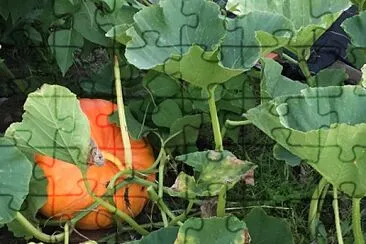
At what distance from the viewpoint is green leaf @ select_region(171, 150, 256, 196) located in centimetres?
138

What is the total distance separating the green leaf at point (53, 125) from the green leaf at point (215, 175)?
0.17m

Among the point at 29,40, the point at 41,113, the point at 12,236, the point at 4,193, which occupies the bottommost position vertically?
the point at 12,236

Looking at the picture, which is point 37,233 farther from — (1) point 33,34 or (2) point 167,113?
(1) point 33,34

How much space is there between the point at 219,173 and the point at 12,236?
0.54 metres

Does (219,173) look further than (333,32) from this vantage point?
No

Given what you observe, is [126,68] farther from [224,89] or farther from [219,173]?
[219,173]

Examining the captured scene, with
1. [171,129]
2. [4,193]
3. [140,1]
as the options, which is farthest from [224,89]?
[4,193]

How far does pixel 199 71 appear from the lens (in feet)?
4.54

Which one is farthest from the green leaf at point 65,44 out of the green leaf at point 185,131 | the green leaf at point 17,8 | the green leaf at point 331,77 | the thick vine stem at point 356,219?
the thick vine stem at point 356,219

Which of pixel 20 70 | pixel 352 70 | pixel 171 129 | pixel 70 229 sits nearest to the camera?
pixel 70 229

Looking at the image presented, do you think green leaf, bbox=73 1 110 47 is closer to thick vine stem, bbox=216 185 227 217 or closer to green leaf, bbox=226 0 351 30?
green leaf, bbox=226 0 351 30

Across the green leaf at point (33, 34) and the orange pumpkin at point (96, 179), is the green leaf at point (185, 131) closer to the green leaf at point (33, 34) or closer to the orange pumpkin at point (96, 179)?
the orange pumpkin at point (96, 179)

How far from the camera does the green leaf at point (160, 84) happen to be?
5.65 ft

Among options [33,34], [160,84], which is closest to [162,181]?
[160,84]
